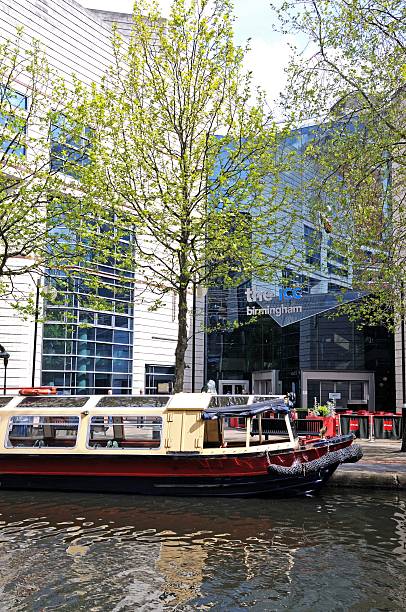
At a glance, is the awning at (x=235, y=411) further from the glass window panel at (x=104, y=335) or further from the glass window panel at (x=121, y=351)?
the glass window panel at (x=121, y=351)

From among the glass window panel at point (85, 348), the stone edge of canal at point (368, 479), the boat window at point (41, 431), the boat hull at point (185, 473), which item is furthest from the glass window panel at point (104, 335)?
the stone edge of canal at point (368, 479)

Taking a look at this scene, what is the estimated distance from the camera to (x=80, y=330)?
101 ft

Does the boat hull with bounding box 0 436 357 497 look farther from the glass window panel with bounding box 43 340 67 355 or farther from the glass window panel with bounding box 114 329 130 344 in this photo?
the glass window panel with bounding box 114 329 130 344

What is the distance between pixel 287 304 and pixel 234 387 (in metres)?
6.05

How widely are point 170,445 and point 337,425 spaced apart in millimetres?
9186

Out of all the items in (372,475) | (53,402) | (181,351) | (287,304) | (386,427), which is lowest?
(372,475)

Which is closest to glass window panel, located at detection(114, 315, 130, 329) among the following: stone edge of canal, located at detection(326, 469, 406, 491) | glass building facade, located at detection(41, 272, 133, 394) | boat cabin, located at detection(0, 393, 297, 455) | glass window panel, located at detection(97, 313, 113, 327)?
glass building facade, located at detection(41, 272, 133, 394)

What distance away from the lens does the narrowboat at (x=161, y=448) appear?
1285 cm

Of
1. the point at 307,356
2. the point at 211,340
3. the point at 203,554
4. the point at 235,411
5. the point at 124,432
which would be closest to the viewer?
the point at 203,554

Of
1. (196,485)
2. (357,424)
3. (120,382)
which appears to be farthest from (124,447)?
(120,382)

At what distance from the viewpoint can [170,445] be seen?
13.2 m

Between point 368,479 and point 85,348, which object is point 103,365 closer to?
point 85,348

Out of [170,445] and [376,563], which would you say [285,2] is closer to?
[170,445]

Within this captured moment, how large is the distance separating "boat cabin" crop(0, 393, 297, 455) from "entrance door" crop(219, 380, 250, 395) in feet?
63.9
